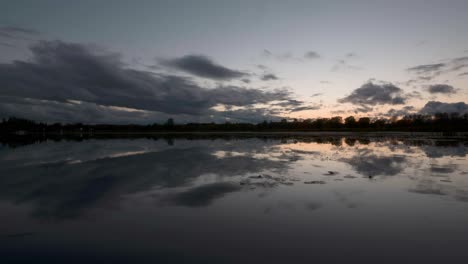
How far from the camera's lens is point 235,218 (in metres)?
7.17

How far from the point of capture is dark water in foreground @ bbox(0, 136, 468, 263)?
5234 mm

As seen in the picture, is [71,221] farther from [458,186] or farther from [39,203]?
[458,186]

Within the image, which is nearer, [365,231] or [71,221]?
[365,231]

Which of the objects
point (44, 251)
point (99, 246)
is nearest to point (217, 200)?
point (99, 246)

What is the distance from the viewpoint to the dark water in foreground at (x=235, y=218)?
5234 mm

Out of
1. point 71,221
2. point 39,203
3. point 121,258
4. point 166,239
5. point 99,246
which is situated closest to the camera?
point 121,258

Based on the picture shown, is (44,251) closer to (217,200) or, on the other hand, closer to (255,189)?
(217,200)

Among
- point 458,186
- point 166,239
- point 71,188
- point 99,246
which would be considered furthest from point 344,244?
point 71,188

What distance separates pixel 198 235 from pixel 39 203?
564cm

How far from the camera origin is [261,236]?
19.7 ft

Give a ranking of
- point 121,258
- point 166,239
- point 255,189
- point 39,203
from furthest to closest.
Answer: point 255,189 < point 39,203 < point 166,239 < point 121,258

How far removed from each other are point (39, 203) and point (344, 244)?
28.3ft

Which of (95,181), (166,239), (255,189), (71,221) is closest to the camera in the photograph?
(166,239)

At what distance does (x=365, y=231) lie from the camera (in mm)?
6246
